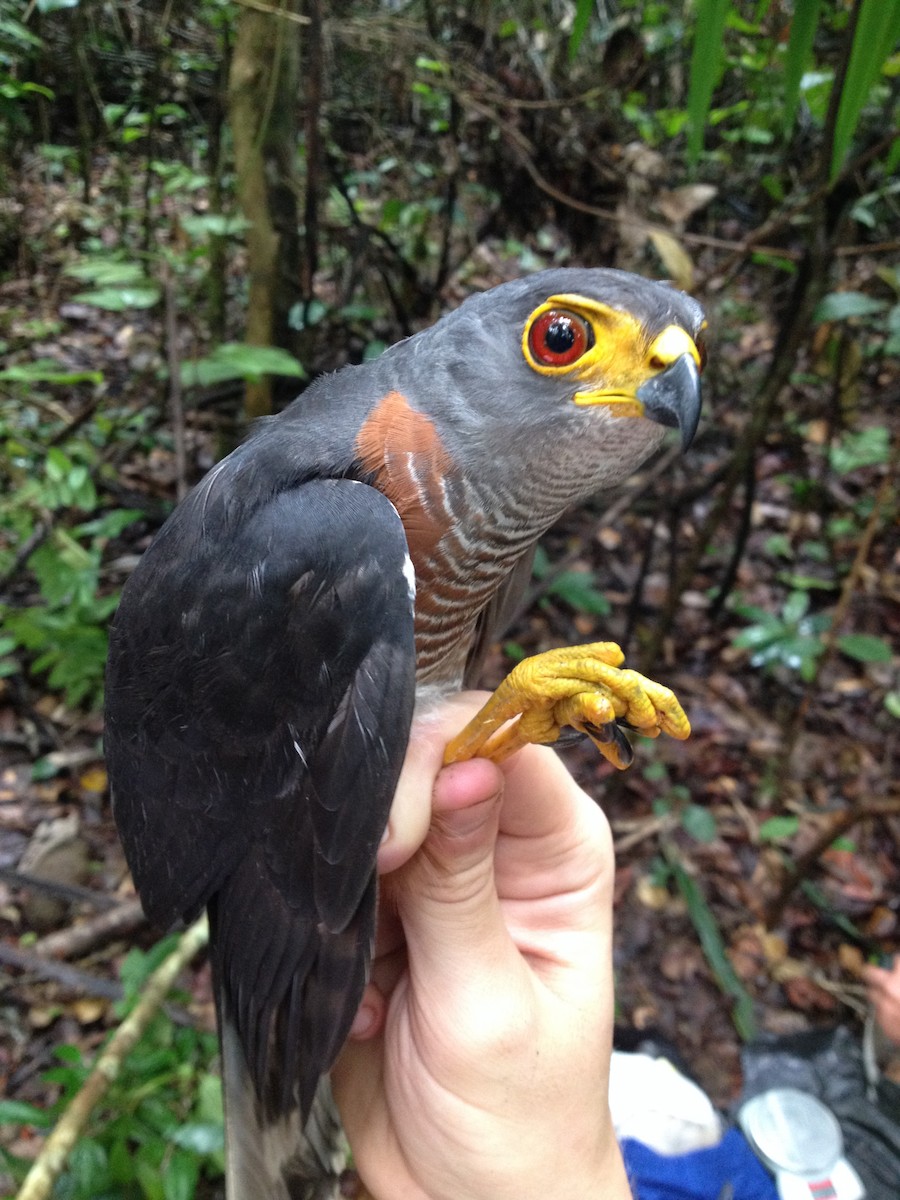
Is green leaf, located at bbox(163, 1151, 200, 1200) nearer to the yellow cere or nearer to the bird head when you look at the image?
the bird head

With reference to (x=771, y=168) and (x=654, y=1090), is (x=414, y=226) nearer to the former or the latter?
(x=771, y=168)

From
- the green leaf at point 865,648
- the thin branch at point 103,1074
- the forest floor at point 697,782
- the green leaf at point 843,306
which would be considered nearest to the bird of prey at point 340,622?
the thin branch at point 103,1074

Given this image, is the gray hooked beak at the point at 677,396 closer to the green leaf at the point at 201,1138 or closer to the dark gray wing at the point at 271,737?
the dark gray wing at the point at 271,737

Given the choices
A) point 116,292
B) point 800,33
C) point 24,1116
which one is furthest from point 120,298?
point 24,1116

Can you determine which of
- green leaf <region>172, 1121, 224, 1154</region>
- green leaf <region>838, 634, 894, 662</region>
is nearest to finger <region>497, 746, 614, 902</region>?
green leaf <region>172, 1121, 224, 1154</region>

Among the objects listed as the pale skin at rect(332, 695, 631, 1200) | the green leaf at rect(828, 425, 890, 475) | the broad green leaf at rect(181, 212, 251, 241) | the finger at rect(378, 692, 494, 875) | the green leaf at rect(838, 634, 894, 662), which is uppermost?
the broad green leaf at rect(181, 212, 251, 241)

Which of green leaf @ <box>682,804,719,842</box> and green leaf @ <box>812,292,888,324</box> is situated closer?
green leaf @ <box>812,292,888,324</box>
